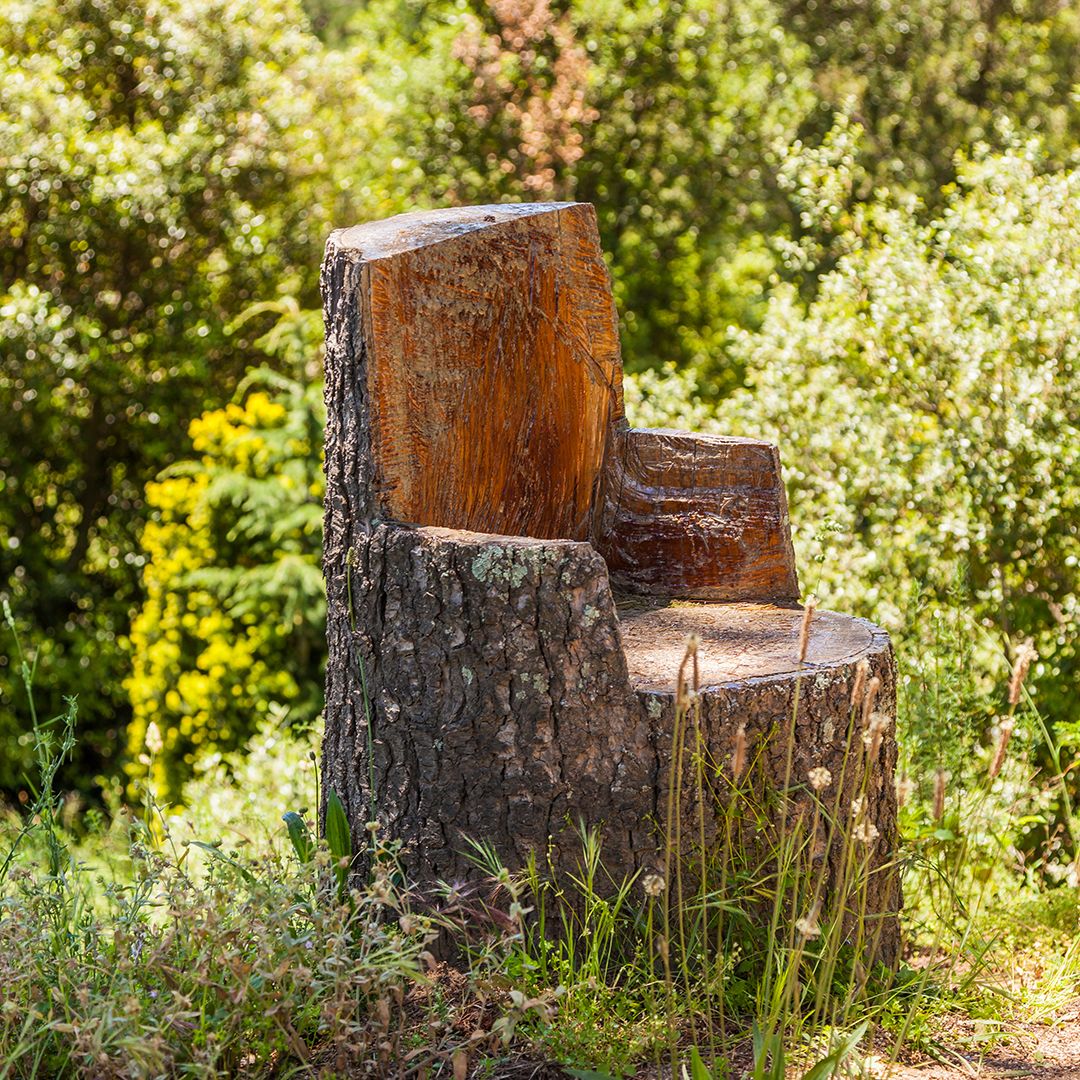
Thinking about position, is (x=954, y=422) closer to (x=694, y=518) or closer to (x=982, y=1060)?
(x=694, y=518)

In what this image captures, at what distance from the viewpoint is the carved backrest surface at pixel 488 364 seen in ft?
9.18

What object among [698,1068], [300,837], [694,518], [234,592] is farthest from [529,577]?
[234,592]

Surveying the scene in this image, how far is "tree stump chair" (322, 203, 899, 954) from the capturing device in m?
2.48

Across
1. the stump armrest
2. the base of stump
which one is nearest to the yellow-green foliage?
the stump armrest

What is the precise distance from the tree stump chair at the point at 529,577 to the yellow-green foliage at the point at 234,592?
→ 8.44ft

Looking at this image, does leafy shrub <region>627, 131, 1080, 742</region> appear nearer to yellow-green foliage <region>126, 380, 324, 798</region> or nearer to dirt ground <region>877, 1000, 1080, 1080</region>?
dirt ground <region>877, 1000, 1080, 1080</region>

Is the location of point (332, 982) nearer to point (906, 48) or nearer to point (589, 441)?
point (589, 441)

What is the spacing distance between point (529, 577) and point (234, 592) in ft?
12.5

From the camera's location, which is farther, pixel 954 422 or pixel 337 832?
pixel 954 422

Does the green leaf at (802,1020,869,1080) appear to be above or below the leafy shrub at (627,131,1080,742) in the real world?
below

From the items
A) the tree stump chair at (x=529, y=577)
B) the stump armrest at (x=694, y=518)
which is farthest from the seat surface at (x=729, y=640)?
the stump armrest at (x=694, y=518)

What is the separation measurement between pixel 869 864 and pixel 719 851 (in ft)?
1.27

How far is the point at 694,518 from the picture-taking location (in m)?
3.37

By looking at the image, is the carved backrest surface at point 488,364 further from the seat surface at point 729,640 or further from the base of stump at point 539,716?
the seat surface at point 729,640
